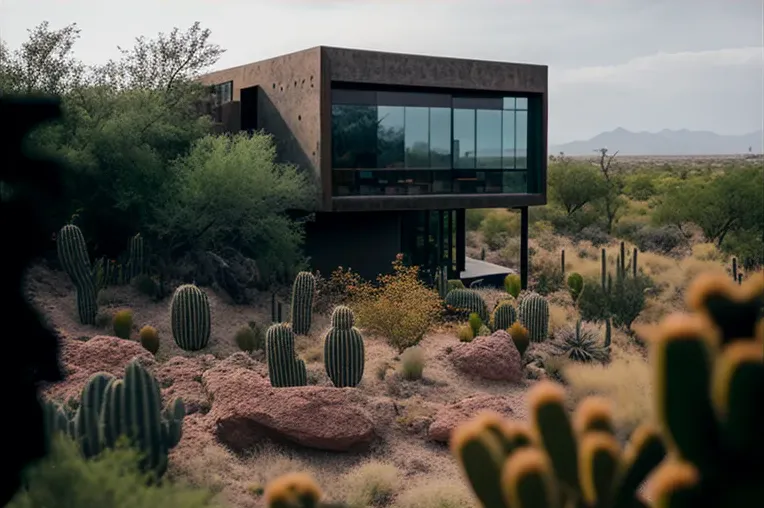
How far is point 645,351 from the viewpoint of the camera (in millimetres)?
19062

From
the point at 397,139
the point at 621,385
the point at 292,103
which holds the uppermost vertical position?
the point at 292,103

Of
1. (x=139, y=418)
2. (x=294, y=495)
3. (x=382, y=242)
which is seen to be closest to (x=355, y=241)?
(x=382, y=242)

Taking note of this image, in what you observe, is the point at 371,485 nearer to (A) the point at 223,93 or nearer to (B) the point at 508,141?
(B) the point at 508,141

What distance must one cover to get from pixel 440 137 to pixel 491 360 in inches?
473

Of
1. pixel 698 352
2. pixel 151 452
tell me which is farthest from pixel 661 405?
pixel 151 452

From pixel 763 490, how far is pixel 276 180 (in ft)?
63.7

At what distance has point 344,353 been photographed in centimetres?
1482

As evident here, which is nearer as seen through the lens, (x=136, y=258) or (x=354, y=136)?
(x=136, y=258)

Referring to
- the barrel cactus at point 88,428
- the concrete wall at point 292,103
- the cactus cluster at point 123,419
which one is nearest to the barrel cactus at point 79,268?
the concrete wall at point 292,103

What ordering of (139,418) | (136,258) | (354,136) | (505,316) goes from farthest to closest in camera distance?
(354,136), (136,258), (505,316), (139,418)

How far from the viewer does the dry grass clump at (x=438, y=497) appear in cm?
1020

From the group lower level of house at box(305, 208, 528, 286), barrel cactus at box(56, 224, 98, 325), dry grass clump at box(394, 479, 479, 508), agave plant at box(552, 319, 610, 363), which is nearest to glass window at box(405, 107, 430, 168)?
lower level of house at box(305, 208, 528, 286)

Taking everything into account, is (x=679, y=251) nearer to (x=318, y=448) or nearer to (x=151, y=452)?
(x=318, y=448)

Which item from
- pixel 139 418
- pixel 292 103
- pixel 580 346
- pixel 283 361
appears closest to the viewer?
pixel 139 418
